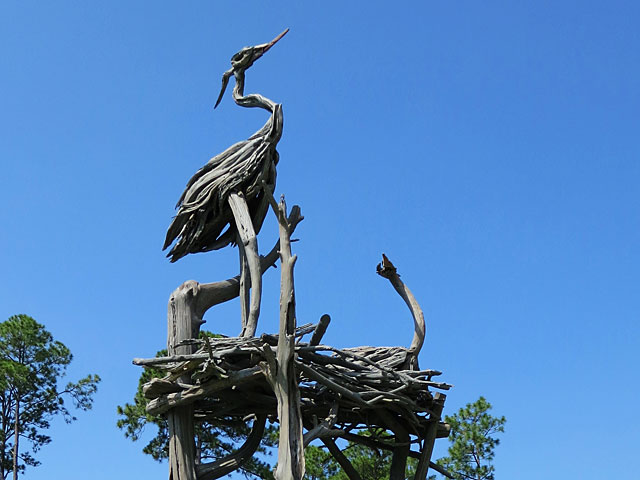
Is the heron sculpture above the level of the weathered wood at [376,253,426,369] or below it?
above

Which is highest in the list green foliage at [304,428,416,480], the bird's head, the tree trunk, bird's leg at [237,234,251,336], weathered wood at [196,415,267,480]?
the tree trunk

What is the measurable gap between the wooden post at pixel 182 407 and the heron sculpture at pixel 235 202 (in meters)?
0.61

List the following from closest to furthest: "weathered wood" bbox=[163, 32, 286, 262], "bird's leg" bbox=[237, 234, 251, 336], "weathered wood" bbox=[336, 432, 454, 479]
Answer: "bird's leg" bbox=[237, 234, 251, 336] < "weathered wood" bbox=[163, 32, 286, 262] < "weathered wood" bbox=[336, 432, 454, 479]

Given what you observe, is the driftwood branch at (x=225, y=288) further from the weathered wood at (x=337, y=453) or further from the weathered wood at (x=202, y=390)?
the weathered wood at (x=337, y=453)

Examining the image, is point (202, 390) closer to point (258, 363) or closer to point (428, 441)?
point (258, 363)

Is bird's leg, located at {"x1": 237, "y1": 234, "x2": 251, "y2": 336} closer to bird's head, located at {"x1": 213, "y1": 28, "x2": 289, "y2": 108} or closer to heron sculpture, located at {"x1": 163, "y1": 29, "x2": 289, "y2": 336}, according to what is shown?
heron sculpture, located at {"x1": 163, "y1": 29, "x2": 289, "y2": 336}

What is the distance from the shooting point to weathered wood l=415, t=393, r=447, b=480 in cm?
1074

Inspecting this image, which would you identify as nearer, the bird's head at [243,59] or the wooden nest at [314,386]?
the wooden nest at [314,386]

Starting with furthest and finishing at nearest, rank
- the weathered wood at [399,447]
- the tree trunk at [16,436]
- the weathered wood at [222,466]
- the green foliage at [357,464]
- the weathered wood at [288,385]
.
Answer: the tree trunk at [16,436] → the green foliage at [357,464] → the weathered wood at [399,447] → the weathered wood at [222,466] → the weathered wood at [288,385]

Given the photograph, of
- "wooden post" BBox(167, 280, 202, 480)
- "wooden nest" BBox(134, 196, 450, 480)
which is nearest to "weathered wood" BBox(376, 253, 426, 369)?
"wooden nest" BBox(134, 196, 450, 480)

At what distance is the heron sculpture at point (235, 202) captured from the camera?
10.3 m

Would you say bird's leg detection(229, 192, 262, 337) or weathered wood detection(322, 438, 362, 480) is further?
weathered wood detection(322, 438, 362, 480)

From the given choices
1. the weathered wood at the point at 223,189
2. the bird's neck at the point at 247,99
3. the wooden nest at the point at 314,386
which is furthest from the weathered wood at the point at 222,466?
the bird's neck at the point at 247,99

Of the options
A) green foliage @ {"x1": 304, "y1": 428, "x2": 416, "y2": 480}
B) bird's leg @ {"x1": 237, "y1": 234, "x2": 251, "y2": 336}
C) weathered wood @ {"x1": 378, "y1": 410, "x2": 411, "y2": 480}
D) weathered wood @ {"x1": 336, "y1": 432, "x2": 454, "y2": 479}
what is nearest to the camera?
bird's leg @ {"x1": 237, "y1": 234, "x2": 251, "y2": 336}
